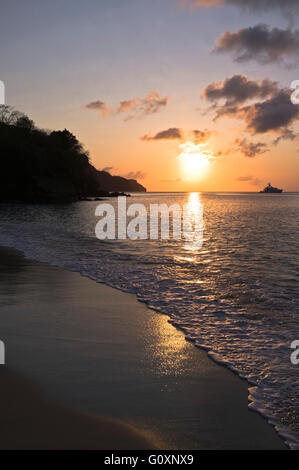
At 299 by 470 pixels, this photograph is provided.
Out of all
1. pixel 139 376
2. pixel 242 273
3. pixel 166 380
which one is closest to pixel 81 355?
pixel 139 376

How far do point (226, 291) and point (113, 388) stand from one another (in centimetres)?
647

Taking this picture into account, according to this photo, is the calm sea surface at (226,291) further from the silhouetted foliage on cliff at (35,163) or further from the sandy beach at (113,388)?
the silhouetted foliage on cliff at (35,163)

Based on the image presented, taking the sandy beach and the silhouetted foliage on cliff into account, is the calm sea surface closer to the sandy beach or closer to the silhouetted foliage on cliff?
the sandy beach

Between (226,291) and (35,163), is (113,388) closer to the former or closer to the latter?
(226,291)

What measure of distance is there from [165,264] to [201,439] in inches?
440

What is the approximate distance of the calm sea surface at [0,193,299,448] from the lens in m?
5.25

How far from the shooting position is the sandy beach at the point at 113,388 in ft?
11.9

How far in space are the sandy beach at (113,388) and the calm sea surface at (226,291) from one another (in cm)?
39

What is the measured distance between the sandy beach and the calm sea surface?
0.39 metres

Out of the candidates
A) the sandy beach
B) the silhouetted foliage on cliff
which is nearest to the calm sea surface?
the sandy beach

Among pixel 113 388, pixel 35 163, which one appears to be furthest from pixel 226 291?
pixel 35 163

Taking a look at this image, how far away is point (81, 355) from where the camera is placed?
18.1 ft
